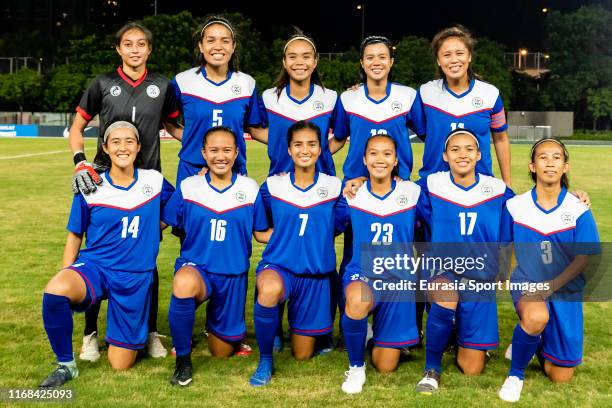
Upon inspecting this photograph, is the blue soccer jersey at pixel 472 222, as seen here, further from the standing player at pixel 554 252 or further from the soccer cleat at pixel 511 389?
the soccer cleat at pixel 511 389

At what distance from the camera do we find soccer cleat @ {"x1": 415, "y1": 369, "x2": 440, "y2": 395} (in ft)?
10.6

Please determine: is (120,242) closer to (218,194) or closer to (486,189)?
(218,194)

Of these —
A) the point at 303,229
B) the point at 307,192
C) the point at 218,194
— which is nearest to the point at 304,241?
the point at 303,229

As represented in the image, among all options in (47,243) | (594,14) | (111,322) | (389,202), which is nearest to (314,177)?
(389,202)

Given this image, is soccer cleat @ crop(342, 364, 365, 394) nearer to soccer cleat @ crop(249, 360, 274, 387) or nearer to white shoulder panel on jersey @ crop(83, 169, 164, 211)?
soccer cleat @ crop(249, 360, 274, 387)

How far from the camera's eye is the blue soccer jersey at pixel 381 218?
3.59 m

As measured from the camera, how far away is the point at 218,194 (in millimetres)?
3721

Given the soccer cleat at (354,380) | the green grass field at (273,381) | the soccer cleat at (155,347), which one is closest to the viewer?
the green grass field at (273,381)

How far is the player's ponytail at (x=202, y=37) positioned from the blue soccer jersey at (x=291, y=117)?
0.90 ft

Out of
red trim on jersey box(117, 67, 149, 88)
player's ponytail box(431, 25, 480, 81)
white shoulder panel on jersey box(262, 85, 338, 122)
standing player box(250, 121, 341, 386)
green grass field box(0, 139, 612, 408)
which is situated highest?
player's ponytail box(431, 25, 480, 81)

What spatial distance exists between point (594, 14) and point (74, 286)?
41.7 meters

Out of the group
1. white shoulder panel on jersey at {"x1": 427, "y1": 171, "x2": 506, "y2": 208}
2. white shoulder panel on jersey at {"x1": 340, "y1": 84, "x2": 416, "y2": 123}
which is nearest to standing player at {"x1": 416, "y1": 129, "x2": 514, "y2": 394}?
white shoulder panel on jersey at {"x1": 427, "y1": 171, "x2": 506, "y2": 208}

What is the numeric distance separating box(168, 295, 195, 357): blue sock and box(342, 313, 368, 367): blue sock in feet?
2.48

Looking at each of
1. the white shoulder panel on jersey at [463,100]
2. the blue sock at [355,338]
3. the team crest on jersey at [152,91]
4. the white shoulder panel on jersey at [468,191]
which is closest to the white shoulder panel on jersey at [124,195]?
the team crest on jersey at [152,91]
